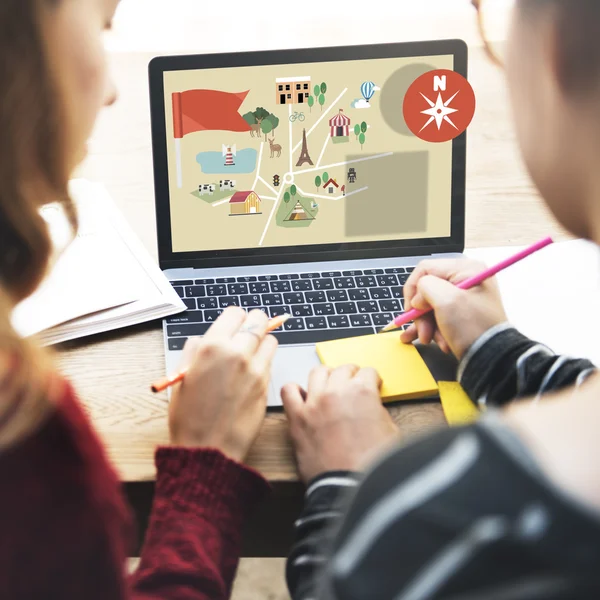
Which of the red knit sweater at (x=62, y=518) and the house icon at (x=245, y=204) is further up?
the house icon at (x=245, y=204)

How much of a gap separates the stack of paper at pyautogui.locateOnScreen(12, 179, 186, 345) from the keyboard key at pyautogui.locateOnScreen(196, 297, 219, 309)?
2 centimetres

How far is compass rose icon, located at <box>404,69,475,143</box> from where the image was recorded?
0.91 metres

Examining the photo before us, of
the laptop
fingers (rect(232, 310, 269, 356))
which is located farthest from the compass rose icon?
fingers (rect(232, 310, 269, 356))

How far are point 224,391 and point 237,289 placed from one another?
8.9 inches

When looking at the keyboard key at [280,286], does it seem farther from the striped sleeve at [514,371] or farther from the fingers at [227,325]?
the striped sleeve at [514,371]

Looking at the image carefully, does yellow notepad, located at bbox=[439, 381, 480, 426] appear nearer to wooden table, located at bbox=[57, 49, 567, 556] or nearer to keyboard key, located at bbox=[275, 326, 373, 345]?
wooden table, located at bbox=[57, 49, 567, 556]

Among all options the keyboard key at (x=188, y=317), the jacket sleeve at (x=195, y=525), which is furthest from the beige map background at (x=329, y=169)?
the jacket sleeve at (x=195, y=525)

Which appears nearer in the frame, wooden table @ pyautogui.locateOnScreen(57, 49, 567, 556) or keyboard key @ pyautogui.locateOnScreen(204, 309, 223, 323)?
wooden table @ pyautogui.locateOnScreen(57, 49, 567, 556)

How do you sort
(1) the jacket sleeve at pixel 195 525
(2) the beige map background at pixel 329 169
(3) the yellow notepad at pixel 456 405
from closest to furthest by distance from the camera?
(1) the jacket sleeve at pixel 195 525
(3) the yellow notepad at pixel 456 405
(2) the beige map background at pixel 329 169

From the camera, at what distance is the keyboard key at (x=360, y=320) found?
0.82m

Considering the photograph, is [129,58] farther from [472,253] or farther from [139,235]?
[472,253]

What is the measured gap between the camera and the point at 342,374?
71 cm

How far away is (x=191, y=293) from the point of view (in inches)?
34.2

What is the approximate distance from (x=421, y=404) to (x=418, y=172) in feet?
1.07
